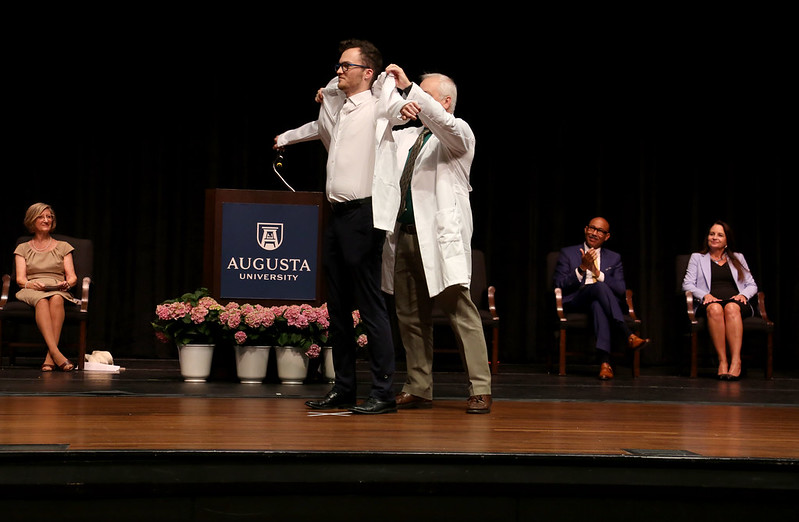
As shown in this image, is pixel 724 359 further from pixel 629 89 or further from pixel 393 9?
pixel 393 9

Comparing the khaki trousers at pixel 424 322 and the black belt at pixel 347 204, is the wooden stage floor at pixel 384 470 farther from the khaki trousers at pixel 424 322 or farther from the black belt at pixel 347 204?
the black belt at pixel 347 204

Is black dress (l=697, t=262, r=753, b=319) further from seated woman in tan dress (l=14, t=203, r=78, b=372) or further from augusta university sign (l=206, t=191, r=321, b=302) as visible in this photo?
seated woman in tan dress (l=14, t=203, r=78, b=372)

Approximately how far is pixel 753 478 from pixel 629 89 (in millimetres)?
5580

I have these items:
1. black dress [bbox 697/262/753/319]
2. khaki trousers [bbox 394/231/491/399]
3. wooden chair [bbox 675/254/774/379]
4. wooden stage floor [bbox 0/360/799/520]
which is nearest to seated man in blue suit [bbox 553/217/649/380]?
wooden chair [bbox 675/254/774/379]

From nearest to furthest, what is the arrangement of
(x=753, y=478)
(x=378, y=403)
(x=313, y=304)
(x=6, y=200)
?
1. (x=753, y=478)
2. (x=378, y=403)
3. (x=313, y=304)
4. (x=6, y=200)

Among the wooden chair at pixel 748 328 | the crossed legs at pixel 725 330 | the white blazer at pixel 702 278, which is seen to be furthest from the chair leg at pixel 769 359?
the white blazer at pixel 702 278

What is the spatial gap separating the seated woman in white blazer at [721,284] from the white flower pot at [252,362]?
322cm

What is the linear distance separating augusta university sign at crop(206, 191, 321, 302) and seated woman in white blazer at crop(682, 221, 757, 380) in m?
2.94

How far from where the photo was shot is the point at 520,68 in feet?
24.8

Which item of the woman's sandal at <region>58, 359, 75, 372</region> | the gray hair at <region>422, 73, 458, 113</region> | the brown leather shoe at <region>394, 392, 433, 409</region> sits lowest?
the woman's sandal at <region>58, 359, 75, 372</region>

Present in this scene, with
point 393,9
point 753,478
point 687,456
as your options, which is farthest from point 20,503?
point 393,9

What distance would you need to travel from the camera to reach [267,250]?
5219 millimetres

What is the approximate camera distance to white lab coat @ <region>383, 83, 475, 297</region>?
3539 mm

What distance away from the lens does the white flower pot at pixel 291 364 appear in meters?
5.12
